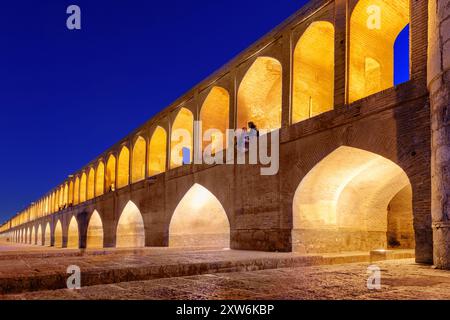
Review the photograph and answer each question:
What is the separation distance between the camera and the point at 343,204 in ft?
27.5

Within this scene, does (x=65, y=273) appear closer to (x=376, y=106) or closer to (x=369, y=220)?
(x=376, y=106)

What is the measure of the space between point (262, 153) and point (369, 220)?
2.56m

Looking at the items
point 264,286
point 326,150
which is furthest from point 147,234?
point 264,286

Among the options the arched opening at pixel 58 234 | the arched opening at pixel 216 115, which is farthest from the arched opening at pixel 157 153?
the arched opening at pixel 58 234

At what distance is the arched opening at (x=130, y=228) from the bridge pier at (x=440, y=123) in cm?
1297

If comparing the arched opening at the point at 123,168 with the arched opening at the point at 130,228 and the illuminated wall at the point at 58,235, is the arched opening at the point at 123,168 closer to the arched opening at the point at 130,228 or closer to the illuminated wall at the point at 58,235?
the arched opening at the point at 130,228

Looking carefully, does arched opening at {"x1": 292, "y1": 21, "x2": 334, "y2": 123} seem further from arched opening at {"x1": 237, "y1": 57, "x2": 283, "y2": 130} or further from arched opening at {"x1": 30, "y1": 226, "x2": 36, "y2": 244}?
arched opening at {"x1": 30, "y1": 226, "x2": 36, "y2": 244}

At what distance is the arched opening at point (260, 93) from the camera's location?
33.1 feet

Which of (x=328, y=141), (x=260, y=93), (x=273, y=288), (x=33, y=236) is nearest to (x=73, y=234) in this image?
(x=33, y=236)

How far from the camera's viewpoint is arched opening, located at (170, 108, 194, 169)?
44.0 ft

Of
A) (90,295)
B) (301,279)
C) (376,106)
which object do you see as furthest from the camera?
(376,106)

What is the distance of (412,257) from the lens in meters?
7.26

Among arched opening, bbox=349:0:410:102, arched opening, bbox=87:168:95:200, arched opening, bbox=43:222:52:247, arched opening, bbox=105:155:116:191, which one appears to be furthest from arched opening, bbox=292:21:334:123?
arched opening, bbox=43:222:52:247

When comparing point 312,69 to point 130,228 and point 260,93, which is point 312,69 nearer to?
point 260,93
